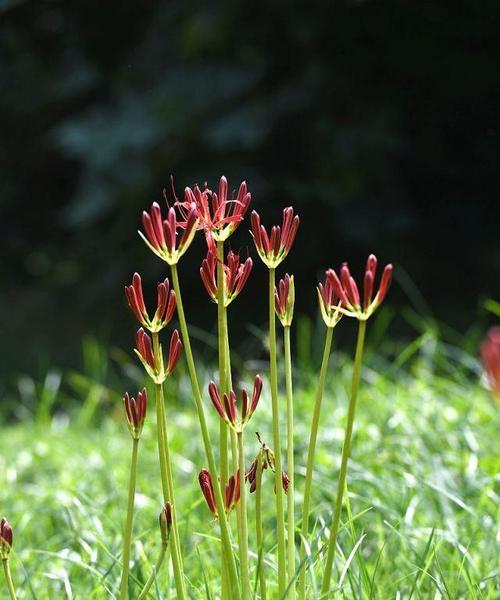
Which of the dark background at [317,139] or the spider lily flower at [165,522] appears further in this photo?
the dark background at [317,139]

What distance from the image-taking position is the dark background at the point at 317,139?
7875 mm

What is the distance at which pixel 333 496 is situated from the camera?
7.88 feet

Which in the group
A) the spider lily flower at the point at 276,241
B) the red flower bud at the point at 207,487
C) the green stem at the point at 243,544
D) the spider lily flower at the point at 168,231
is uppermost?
the spider lily flower at the point at 168,231

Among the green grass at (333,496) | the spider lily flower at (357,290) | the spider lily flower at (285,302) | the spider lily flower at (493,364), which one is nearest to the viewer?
the spider lily flower at (357,290)

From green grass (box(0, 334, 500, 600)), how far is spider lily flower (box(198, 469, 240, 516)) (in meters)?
0.20

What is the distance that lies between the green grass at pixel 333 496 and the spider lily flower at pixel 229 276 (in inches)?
15.8

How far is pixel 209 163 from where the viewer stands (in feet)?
26.4

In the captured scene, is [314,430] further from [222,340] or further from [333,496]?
[333,496]

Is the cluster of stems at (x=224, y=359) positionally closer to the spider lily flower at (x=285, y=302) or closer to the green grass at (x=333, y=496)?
the spider lily flower at (x=285, y=302)

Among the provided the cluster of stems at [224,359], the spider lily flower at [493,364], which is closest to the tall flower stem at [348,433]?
the cluster of stems at [224,359]

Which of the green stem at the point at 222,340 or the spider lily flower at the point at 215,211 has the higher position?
the spider lily flower at the point at 215,211

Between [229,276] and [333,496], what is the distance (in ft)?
4.02

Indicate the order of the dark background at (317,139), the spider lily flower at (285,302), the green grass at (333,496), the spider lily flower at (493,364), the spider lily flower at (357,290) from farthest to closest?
1. the dark background at (317,139)
2. the spider lily flower at (493,364)
3. the green grass at (333,496)
4. the spider lily flower at (285,302)
5. the spider lily flower at (357,290)

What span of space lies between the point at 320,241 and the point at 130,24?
2.99 m
